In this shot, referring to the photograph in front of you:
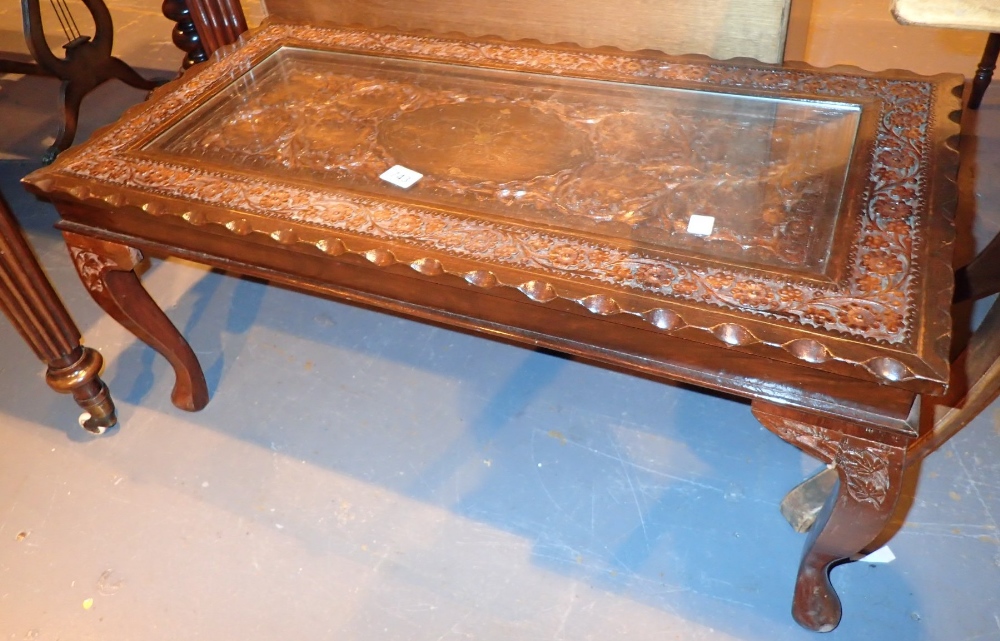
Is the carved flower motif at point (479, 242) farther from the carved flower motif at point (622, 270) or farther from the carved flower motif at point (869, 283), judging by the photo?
the carved flower motif at point (869, 283)

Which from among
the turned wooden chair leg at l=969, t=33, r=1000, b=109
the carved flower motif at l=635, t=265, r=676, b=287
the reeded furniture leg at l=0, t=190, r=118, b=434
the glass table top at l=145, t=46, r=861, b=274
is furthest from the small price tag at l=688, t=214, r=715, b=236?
the turned wooden chair leg at l=969, t=33, r=1000, b=109

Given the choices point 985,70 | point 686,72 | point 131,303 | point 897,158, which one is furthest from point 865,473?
point 985,70

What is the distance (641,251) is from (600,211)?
131mm

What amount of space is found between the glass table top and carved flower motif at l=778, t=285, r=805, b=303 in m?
0.05

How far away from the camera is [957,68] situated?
2719 millimetres

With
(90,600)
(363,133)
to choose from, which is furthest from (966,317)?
(90,600)

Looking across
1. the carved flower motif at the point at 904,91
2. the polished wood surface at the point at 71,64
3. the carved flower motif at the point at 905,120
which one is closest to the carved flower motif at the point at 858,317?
the carved flower motif at the point at 905,120

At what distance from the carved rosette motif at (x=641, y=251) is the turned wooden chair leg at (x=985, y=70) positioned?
1.22m

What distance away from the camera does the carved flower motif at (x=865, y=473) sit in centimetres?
101

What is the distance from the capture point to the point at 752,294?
1014 mm

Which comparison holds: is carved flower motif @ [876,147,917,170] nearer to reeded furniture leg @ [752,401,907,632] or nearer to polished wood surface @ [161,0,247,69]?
reeded furniture leg @ [752,401,907,632]

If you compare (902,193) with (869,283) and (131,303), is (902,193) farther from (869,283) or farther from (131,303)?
(131,303)

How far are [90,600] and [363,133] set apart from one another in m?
1.08

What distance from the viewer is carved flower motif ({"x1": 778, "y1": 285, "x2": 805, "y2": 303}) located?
1.00 meters
